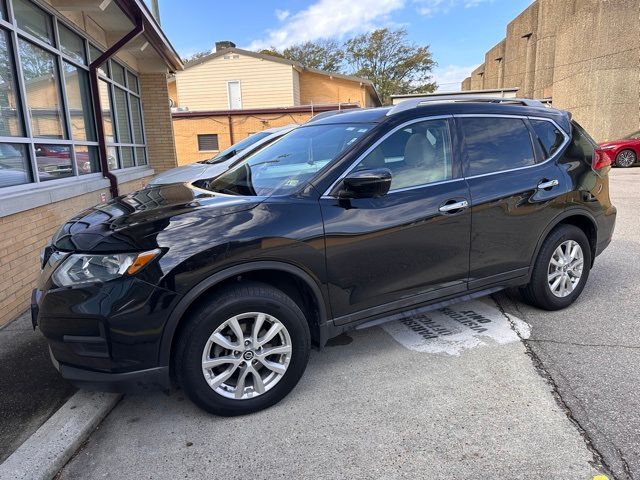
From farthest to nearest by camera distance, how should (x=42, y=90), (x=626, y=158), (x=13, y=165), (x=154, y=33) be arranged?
(x=626, y=158)
(x=154, y=33)
(x=42, y=90)
(x=13, y=165)

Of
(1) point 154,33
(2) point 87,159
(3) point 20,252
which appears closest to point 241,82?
(1) point 154,33

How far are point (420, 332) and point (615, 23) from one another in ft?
78.7

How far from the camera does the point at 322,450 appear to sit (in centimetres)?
246

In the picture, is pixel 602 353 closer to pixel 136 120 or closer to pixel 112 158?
pixel 112 158

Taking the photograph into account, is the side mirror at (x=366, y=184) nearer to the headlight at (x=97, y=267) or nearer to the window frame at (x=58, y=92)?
the headlight at (x=97, y=267)

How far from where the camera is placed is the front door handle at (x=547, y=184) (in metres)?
3.76

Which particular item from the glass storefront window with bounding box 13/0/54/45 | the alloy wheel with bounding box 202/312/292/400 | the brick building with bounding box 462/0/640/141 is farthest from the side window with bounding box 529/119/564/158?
the brick building with bounding box 462/0/640/141

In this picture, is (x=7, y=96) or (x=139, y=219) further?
(x=7, y=96)

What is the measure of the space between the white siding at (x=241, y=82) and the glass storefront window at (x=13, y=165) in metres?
22.2

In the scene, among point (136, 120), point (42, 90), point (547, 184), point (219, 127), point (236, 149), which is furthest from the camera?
point (219, 127)

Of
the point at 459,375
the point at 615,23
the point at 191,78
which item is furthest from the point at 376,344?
the point at 191,78

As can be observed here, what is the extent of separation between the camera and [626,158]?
17.3 metres

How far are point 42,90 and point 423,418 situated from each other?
18.4ft

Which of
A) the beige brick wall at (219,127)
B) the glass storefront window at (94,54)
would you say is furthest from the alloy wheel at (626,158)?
the glass storefront window at (94,54)
